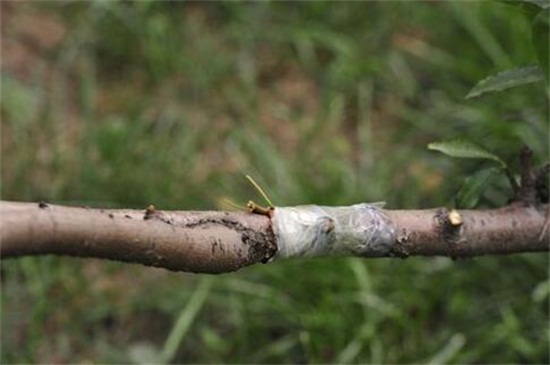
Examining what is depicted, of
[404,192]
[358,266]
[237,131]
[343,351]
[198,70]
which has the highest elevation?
[198,70]

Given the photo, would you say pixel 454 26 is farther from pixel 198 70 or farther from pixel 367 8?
pixel 198 70

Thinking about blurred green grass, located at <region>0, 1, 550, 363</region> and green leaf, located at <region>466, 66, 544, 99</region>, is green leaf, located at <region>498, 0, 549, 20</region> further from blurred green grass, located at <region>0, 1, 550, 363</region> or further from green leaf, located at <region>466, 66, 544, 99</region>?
blurred green grass, located at <region>0, 1, 550, 363</region>

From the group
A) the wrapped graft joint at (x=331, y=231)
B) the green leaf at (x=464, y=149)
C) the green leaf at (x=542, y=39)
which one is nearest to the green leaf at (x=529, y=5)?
the green leaf at (x=542, y=39)

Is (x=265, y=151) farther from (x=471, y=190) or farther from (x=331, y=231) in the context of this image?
(x=331, y=231)

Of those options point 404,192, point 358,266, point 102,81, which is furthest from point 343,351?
point 102,81

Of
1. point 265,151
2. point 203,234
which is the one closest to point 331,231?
point 203,234

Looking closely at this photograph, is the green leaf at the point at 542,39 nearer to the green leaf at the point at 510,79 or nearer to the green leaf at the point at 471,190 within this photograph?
the green leaf at the point at 510,79

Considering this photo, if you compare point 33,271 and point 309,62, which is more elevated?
point 309,62
